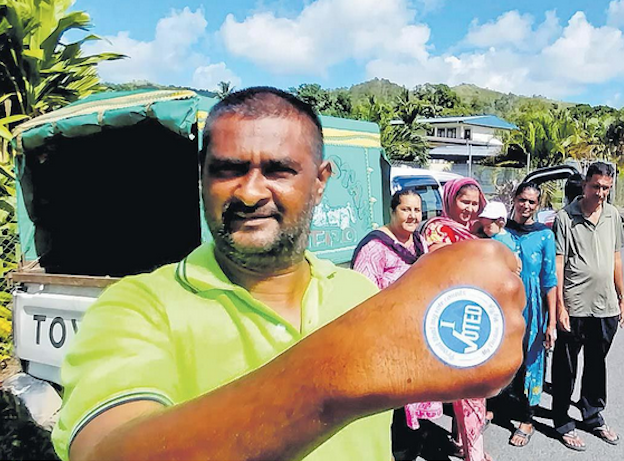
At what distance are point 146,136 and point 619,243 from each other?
374 centimetres

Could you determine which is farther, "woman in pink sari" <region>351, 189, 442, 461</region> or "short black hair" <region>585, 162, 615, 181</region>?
"short black hair" <region>585, 162, 615, 181</region>

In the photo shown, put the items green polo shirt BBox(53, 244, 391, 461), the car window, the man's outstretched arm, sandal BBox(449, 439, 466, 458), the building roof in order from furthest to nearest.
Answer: the building roof, the car window, sandal BBox(449, 439, 466, 458), green polo shirt BBox(53, 244, 391, 461), the man's outstretched arm

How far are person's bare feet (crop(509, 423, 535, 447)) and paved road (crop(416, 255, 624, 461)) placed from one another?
32 mm

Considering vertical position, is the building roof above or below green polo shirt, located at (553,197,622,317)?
above

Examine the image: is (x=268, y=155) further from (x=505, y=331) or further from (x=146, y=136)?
(x=146, y=136)

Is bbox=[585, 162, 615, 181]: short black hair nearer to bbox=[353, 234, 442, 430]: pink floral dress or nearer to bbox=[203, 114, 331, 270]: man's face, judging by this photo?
bbox=[353, 234, 442, 430]: pink floral dress

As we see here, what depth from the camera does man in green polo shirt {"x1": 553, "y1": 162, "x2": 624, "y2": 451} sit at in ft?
12.8

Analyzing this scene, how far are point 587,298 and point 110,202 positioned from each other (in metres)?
3.74

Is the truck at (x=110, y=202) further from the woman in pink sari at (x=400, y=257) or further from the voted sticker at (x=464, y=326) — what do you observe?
the voted sticker at (x=464, y=326)

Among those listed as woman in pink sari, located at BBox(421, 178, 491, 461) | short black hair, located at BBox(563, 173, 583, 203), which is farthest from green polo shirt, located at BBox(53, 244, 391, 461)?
short black hair, located at BBox(563, 173, 583, 203)

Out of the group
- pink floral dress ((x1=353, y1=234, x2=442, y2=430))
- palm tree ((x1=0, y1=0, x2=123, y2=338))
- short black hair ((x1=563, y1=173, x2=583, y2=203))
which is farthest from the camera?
short black hair ((x1=563, y1=173, x2=583, y2=203))

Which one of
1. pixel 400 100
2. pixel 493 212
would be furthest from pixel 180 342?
pixel 400 100

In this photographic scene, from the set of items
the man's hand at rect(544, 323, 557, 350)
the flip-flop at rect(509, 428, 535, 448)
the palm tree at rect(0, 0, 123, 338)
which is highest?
the palm tree at rect(0, 0, 123, 338)

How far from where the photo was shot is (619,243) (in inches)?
163
